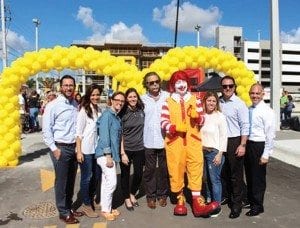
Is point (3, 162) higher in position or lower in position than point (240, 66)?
lower

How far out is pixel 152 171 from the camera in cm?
656

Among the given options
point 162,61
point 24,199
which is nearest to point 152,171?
point 24,199

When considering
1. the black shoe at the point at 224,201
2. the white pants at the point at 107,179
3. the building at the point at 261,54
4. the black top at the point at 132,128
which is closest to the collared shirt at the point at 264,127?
the black shoe at the point at 224,201

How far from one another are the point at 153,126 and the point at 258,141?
155 centimetres

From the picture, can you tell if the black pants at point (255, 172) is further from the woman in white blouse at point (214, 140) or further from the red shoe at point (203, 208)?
the red shoe at point (203, 208)

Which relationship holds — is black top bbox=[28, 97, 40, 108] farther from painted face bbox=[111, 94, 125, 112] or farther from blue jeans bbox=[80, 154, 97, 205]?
painted face bbox=[111, 94, 125, 112]

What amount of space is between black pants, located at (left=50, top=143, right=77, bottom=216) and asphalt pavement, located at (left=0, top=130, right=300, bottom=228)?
333 mm

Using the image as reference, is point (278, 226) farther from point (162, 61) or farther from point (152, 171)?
point (162, 61)

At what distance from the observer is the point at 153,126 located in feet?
21.1

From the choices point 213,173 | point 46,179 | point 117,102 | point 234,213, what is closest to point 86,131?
point 117,102

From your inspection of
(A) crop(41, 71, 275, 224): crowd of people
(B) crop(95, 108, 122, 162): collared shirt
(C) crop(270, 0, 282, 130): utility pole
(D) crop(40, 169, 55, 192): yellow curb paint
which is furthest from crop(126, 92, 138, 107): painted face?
(C) crop(270, 0, 282, 130): utility pole

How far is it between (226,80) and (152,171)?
1778 mm

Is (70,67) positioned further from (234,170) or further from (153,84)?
(234,170)

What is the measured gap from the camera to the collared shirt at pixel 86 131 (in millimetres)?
5922
